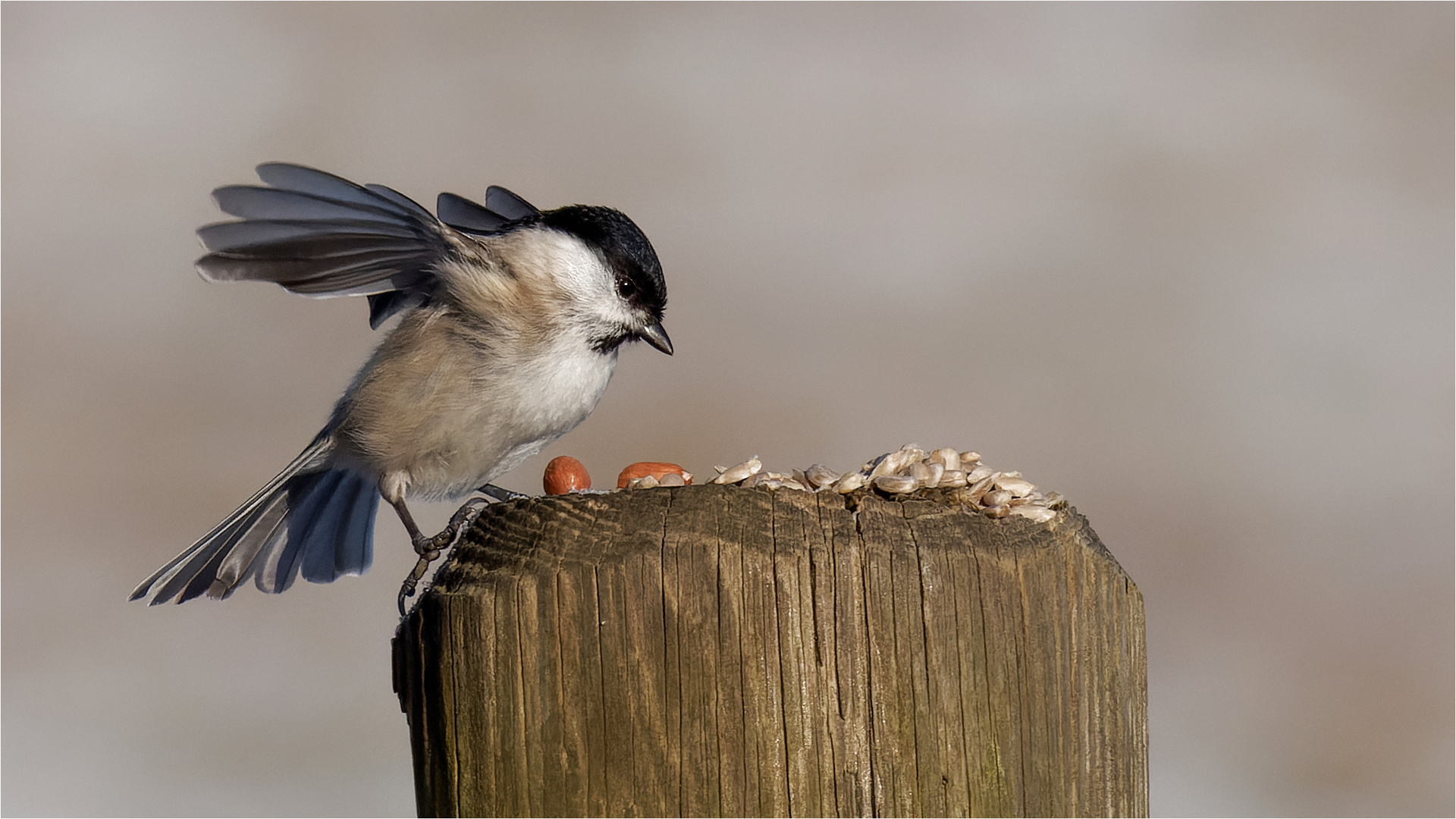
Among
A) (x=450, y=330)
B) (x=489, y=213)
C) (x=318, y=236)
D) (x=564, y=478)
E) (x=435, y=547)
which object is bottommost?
(x=435, y=547)

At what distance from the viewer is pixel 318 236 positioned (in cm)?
293

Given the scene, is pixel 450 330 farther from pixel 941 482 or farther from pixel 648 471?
pixel 941 482

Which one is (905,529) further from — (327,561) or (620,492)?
(327,561)

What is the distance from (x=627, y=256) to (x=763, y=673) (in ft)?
6.36

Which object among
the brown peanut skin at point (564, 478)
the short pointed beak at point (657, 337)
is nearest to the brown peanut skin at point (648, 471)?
the brown peanut skin at point (564, 478)

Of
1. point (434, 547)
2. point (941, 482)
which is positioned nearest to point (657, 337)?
point (434, 547)

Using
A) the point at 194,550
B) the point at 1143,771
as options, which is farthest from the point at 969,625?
the point at 194,550

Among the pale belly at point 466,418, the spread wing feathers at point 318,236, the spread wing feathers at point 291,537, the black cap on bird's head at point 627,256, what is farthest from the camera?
the spread wing feathers at point 291,537

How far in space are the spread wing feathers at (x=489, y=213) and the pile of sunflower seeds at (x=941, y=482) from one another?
1.81 metres

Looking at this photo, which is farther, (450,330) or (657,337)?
(657,337)

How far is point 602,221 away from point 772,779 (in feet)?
6.78

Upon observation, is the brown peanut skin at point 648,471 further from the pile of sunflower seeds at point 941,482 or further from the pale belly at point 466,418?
the pale belly at point 466,418

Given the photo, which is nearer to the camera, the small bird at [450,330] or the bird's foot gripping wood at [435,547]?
the bird's foot gripping wood at [435,547]

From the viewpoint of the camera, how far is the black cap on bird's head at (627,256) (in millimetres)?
3254
